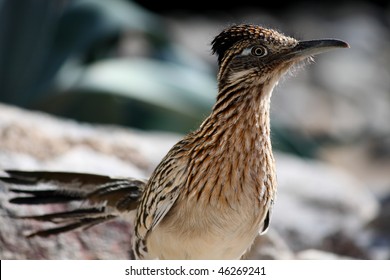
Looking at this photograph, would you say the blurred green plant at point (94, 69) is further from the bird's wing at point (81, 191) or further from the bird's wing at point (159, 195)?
the bird's wing at point (159, 195)

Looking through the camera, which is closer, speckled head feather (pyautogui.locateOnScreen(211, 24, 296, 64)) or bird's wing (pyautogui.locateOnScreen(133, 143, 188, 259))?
speckled head feather (pyautogui.locateOnScreen(211, 24, 296, 64))

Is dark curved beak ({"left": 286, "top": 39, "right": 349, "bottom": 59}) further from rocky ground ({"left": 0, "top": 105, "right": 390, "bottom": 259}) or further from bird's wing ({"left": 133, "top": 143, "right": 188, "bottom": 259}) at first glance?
rocky ground ({"left": 0, "top": 105, "right": 390, "bottom": 259})

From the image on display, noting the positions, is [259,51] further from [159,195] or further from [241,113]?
[159,195]

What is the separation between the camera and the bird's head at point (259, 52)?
4285mm

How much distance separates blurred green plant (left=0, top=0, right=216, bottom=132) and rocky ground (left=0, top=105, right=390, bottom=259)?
1091 millimetres

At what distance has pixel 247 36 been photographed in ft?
14.1

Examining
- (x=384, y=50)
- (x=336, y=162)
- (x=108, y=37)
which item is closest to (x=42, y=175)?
(x=108, y=37)

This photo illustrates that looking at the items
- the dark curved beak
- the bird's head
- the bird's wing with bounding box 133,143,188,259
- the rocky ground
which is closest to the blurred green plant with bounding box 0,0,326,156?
the rocky ground

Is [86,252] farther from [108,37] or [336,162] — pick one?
[336,162]

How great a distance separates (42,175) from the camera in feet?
16.2

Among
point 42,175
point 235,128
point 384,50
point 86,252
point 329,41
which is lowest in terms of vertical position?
point 86,252

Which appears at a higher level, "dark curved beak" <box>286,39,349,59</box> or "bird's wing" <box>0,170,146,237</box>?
"dark curved beak" <box>286,39,349,59</box>

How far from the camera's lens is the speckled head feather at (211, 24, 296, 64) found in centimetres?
429
